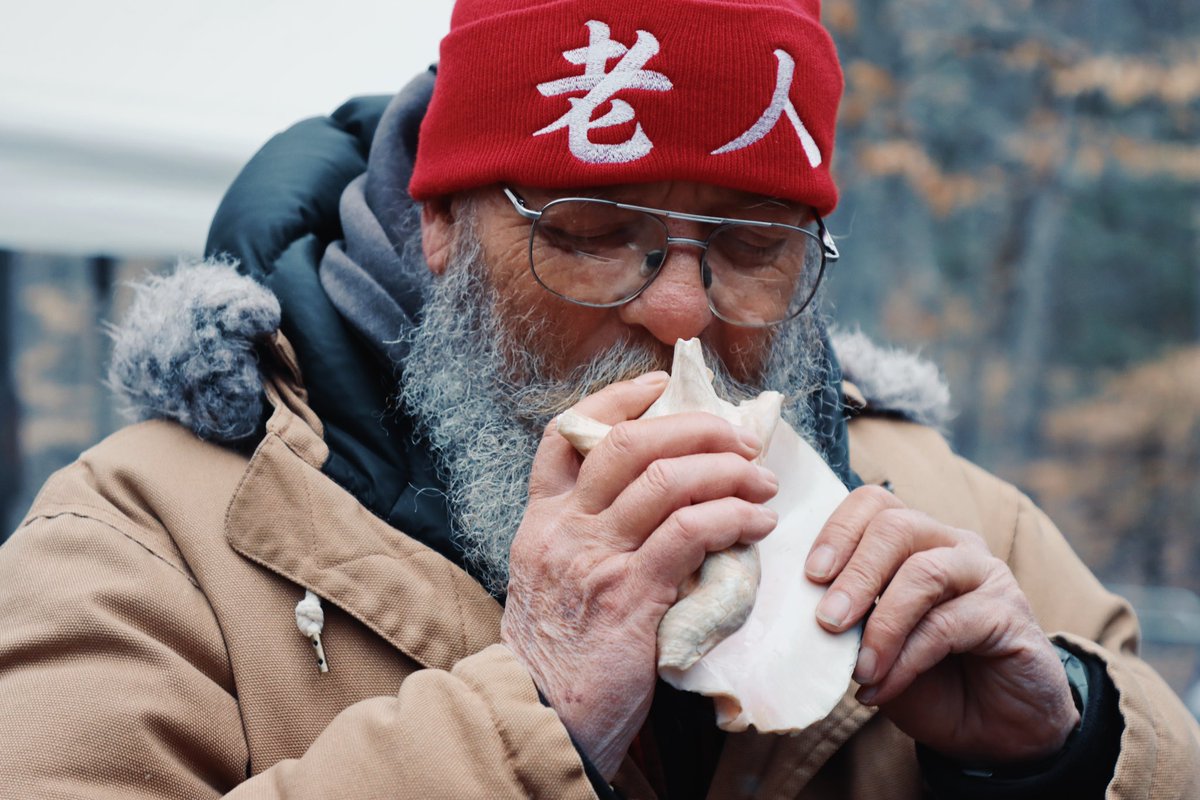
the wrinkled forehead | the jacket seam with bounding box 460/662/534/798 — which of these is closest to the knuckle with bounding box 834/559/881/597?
the jacket seam with bounding box 460/662/534/798

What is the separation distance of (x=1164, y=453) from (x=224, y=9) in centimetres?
776

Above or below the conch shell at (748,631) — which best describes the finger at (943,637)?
below

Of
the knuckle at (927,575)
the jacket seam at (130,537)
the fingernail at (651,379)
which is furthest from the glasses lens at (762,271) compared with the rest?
the jacket seam at (130,537)

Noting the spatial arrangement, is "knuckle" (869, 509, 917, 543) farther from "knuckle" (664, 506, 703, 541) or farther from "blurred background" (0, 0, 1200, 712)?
"blurred background" (0, 0, 1200, 712)

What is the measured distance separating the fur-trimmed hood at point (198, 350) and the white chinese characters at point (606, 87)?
649mm

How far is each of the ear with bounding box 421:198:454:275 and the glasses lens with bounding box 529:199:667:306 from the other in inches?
13.0

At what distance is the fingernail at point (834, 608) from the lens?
4.98 ft

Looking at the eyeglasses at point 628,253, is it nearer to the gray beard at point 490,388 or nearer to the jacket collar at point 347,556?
the gray beard at point 490,388

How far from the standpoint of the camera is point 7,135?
257cm

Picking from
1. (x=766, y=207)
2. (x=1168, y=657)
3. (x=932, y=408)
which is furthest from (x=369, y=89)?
(x=1168, y=657)

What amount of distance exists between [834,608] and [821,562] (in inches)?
2.9

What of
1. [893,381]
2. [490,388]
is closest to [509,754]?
[490,388]

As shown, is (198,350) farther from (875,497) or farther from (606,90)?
(875,497)

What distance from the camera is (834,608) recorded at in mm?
1529
